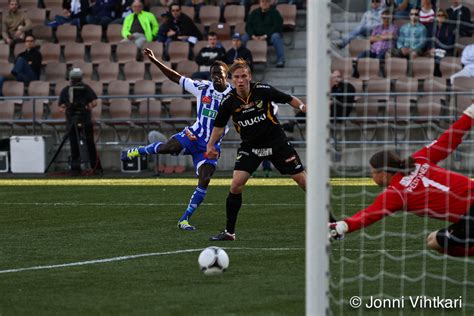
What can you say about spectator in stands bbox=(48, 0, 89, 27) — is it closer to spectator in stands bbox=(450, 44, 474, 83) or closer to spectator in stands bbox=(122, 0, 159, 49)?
spectator in stands bbox=(122, 0, 159, 49)

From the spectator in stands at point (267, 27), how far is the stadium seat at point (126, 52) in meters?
2.81

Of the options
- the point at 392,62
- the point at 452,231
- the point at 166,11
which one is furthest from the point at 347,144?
the point at 452,231

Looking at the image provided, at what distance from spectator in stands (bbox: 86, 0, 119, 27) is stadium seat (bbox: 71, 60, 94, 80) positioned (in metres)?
1.56

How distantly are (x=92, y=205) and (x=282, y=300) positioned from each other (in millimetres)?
8928

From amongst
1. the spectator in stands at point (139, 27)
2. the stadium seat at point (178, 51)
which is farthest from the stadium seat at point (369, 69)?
the spectator in stands at point (139, 27)

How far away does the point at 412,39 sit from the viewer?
65.7ft

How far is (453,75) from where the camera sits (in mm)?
20469

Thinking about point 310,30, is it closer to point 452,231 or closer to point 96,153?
point 452,231

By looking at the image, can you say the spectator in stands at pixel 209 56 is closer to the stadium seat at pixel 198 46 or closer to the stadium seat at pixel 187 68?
the stadium seat at pixel 187 68

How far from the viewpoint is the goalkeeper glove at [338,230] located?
8445 mm

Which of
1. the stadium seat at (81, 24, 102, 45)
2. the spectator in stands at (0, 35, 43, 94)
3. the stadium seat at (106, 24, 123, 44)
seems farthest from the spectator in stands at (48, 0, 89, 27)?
the spectator in stands at (0, 35, 43, 94)

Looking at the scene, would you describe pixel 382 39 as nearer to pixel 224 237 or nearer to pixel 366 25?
pixel 366 25

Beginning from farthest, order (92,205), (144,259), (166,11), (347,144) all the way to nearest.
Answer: (166,11) → (347,144) → (92,205) → (144,259)

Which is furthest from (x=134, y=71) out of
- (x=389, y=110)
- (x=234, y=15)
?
(x=389, y=110)
